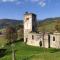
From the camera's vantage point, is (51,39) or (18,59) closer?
(18,59)

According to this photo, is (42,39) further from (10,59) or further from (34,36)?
(10,59)

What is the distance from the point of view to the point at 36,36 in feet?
189

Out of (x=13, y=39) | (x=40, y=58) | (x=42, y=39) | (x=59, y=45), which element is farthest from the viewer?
(x=13, y=39)

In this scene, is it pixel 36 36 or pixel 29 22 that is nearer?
pixel 36 36

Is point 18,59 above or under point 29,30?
under

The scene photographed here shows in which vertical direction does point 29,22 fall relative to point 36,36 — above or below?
above

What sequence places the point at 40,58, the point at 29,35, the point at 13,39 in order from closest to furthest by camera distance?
the point at 40,58, the point at 29,35, the point at 13,39

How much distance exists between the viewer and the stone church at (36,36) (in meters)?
54.0

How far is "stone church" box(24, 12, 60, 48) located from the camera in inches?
2127

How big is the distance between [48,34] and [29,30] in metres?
9.04

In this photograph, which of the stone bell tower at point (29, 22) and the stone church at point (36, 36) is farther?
the stone bell tower at point (29, 22)

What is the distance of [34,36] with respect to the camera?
58.3 meters

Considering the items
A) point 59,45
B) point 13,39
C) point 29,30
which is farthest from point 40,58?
point 13,39

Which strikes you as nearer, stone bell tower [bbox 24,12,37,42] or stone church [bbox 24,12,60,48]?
stone church [bbox 24,12,60,48]
